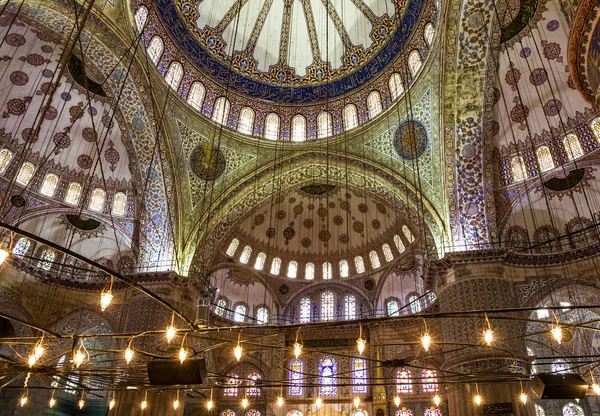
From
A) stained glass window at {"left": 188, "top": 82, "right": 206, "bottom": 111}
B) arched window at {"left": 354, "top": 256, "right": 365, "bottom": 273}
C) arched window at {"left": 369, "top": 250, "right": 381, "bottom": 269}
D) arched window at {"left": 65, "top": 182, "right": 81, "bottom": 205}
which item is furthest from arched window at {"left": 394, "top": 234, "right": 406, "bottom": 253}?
arched window at {"left": 65, "top": 182, "right": 81, "bottom": 205}

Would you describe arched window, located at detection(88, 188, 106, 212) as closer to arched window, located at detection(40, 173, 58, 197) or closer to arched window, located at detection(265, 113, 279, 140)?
arched window, located at detection(40, 173, 58, 197)

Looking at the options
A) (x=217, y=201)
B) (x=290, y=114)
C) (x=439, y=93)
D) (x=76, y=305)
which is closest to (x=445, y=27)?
(x=439, y=93)

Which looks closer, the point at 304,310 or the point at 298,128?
the point at 298,128

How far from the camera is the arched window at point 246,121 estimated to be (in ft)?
48.4

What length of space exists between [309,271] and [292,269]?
0.68 metres

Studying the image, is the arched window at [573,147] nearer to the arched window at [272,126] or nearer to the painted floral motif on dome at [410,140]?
the painted floral motif on dome at [410,140]

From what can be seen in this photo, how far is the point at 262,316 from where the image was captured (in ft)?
60.3

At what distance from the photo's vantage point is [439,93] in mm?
12195

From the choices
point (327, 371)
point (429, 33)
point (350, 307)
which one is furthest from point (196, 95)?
point (327, 371)

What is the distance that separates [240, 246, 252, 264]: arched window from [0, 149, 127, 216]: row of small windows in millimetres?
4927

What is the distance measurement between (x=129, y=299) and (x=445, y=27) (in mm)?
11129

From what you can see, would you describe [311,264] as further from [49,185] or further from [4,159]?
[4,159]

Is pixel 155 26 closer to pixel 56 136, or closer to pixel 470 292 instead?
pixel 56 136

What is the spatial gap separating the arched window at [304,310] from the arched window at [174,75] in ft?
30.6
